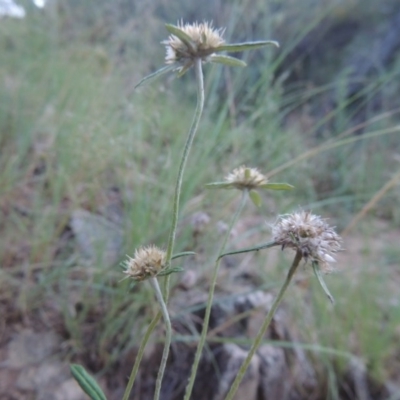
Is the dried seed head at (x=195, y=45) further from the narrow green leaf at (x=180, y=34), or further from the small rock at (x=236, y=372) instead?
the small rock at (x=236, y=372)

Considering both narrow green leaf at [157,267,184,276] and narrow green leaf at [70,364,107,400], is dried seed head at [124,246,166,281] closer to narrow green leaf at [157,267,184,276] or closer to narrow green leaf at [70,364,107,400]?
narrow green leaf at [157,267,184,276]

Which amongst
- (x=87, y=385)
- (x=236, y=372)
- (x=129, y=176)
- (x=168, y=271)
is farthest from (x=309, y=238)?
(x=129, y=176)

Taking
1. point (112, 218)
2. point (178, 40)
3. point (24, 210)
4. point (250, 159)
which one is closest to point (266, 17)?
point (250, 159)

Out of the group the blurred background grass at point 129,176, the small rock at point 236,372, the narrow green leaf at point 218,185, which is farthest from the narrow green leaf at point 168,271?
the small rock at point 236,372

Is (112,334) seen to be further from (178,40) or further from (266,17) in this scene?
(266,17)

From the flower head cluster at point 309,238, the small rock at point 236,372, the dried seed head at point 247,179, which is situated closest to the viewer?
the flower head cluster at point 309,238

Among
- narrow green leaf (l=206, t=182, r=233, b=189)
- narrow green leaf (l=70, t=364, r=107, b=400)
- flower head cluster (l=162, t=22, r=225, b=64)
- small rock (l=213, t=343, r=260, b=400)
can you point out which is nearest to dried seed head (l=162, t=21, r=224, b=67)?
flower head cluster (l=162, t=22, r=225, b=64)
